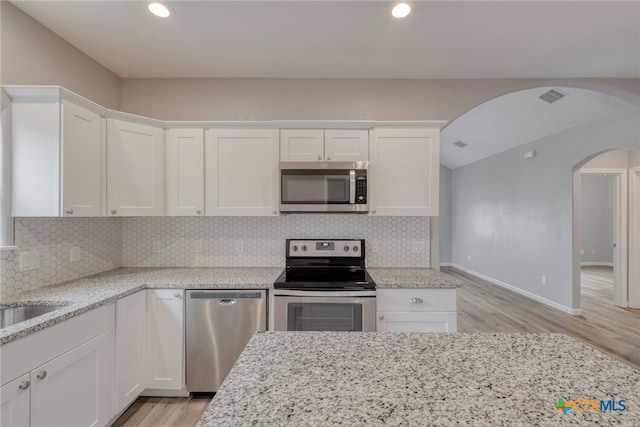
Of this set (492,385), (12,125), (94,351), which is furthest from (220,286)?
(492,385)

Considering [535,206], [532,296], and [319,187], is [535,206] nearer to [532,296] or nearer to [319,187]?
[532,296]

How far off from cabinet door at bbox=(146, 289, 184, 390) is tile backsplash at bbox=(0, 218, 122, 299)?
69 cm

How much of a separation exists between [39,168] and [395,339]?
7.90ft

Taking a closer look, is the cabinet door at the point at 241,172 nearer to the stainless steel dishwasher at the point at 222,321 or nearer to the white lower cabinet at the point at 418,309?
the stainless steel dishwasher at the point at 222,321

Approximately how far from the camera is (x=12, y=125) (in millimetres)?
1868

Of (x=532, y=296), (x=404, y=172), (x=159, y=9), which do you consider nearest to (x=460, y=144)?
(x=532, y=296)

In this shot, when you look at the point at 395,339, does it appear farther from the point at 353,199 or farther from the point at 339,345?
the point at 353,199

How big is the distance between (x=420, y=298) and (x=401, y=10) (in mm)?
2034

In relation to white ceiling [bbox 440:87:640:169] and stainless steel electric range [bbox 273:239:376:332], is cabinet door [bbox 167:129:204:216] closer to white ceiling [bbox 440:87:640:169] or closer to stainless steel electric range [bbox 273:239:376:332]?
stainless steel electric range [bbox 273:239:376:332]

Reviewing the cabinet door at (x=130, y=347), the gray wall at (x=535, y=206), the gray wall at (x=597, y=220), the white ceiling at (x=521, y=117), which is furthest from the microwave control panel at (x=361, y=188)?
the gray wall at (x=597, y=220)

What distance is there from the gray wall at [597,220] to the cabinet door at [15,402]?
10.9m

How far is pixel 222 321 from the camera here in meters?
2.22

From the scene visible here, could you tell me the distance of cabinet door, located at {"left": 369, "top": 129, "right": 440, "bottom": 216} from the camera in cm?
253

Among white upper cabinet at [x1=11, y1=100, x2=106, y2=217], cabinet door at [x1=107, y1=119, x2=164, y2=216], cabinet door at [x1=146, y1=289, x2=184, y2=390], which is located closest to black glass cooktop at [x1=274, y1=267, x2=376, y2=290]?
cabinet door at [x1=146, y1=289, x2=184, y2=390]
